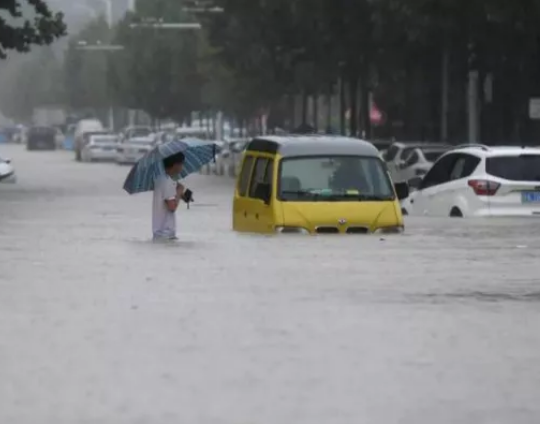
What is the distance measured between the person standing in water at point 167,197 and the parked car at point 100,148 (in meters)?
79.9

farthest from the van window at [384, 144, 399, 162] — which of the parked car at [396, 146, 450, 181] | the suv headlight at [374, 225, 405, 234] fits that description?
the suv headlight at [374, 225, 405, 234]

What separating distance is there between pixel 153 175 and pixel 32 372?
41.1 ft

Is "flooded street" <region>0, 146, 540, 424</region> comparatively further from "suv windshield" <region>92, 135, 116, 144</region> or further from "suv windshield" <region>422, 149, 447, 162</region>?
"suv windshield" <region>92, 135, 116, 144</region>

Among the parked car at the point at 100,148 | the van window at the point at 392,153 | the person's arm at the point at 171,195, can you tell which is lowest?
the parked car at the point at 100,148

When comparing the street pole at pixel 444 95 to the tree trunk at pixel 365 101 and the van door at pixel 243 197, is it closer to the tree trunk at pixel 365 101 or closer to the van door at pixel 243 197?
the tree trunk at pixel 365 101

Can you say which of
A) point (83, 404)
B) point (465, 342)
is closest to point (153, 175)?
point (465, 342)

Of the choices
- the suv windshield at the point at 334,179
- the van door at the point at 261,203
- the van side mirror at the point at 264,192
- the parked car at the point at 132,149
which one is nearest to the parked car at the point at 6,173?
the parked car at the point at 132,149

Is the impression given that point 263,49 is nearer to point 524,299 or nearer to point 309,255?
point 309,255

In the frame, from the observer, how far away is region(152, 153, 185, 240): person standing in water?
25625 millimetres

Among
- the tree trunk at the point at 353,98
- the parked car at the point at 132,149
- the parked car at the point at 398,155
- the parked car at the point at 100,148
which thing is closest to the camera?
the parked car at the point at 398,155

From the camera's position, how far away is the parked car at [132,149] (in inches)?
3812

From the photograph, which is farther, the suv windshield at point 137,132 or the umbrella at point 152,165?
the suv windshield at point 137,132

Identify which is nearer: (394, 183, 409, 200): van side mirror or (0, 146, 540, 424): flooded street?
(0, 146, 540, 424): flooded street

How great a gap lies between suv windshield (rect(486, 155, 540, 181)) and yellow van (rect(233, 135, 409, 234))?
3282 millimetres
